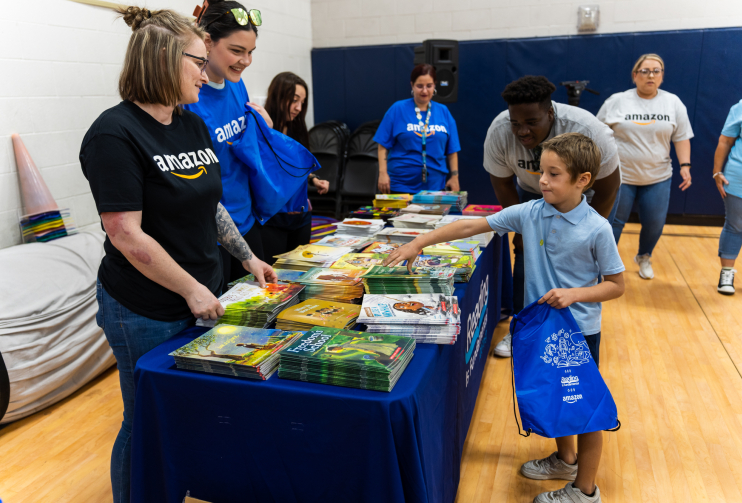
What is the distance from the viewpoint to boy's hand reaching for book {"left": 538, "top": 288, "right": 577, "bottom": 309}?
157 centimetres

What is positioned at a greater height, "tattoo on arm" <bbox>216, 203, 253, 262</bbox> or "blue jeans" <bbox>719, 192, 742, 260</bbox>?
"tattoo on arm" <bbox>216, 203, 253, 262</bbox>

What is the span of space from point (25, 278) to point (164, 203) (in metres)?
1.66

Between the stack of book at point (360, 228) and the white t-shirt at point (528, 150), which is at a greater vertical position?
the white t-shirt at point (528, 150)

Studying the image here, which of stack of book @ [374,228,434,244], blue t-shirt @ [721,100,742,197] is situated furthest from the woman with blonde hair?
blue t-shirt @ [721,100,742,197]

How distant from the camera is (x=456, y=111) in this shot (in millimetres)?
6164

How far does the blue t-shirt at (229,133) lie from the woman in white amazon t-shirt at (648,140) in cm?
294

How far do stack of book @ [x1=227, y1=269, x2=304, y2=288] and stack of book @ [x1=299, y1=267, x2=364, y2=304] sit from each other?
5 centimetres

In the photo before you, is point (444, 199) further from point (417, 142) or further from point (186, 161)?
point (186, 161)

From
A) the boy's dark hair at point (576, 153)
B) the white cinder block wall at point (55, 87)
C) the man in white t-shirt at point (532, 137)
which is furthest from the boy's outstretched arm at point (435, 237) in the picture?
the white cinder block wall at point (55, 87)

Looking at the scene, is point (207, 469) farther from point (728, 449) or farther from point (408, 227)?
point (728, 449)

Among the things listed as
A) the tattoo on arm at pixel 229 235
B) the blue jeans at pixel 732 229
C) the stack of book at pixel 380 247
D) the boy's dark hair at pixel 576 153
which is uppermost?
the boy's dark hair at pixel 576 153

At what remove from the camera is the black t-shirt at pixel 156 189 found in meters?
1.22

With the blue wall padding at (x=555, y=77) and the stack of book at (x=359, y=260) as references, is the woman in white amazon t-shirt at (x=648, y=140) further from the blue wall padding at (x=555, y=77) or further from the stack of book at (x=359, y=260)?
the stack of book at (x=359, y=260)

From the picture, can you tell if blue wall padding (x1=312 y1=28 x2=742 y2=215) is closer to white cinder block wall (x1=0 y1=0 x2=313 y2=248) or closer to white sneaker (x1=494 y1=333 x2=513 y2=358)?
white cinder block wall (x1=0 y1=0 x2=313 y2=248)
